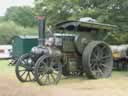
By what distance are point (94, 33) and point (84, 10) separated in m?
5.11

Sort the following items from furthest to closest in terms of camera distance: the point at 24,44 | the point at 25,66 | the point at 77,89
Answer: the point at 24,44 < the point at 25,66 < the point at 77,89

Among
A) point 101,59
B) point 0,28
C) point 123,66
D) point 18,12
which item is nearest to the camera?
point 101,59

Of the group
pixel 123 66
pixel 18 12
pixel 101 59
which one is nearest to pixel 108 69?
pixel 101 59

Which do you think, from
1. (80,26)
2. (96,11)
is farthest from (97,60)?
(96,11)

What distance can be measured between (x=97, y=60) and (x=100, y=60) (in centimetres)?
23

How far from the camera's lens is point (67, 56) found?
1561cm

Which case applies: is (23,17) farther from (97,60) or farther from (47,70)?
(47,70)

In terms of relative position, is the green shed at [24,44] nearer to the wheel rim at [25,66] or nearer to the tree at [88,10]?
the tree at [88,10]

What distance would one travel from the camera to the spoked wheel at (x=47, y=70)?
13828mm

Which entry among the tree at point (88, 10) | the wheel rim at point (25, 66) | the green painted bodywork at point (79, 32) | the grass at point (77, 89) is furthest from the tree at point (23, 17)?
the grass at point (77, 89)

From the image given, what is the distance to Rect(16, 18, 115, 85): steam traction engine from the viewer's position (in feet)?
47.2

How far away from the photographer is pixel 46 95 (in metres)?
11.2

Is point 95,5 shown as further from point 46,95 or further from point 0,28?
point 0,28

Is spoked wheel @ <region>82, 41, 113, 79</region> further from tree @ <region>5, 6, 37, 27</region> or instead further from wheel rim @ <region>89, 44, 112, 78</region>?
tree @ <region>5, 6, 37, 27</region>
